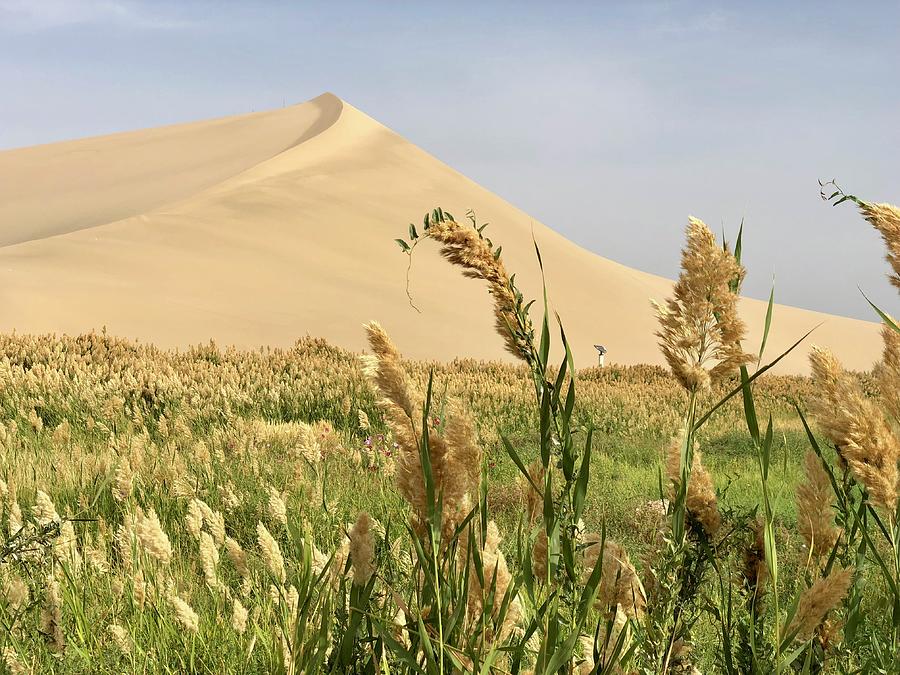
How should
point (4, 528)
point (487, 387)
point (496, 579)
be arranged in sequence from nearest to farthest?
point (496, 579) → point (4, 528) → point (487, 387)

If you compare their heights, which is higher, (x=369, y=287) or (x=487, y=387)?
(x=369, y=287)

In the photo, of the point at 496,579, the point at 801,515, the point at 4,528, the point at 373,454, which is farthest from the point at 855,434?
the point at 373,454

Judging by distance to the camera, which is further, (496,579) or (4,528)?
(4,528)

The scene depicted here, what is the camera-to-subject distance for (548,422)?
124 centimetres

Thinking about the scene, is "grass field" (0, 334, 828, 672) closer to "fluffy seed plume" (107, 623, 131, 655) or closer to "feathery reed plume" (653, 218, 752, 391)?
"fluffy seed plume" (107, 623, 131, 655)

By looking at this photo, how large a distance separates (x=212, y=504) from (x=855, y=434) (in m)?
4.46

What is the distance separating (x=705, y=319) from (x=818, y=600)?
45cm

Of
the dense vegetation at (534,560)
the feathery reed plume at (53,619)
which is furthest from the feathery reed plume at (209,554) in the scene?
the feathery reed plume at (53,619)

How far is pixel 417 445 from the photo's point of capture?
1267 millimetres

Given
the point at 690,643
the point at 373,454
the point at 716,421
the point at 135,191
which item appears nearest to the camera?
the point at 690,643

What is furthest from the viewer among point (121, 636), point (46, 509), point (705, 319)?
point (46, 509)

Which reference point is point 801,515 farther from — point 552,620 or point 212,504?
point 212,504

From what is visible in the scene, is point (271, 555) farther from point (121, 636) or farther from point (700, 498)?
point (700, 498)

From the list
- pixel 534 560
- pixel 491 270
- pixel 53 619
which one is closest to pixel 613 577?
pixel 534 560
